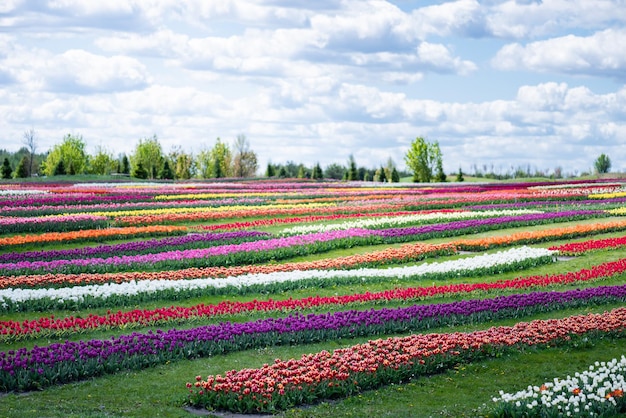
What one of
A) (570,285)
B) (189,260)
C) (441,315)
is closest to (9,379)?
(441,315)

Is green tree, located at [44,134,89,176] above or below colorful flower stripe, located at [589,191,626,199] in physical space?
above


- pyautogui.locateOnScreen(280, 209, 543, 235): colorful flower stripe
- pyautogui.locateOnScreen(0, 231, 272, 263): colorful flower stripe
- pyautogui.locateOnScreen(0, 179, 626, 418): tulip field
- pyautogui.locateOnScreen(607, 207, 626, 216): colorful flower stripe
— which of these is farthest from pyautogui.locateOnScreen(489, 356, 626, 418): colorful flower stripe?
pyautogui.locateOnScreen(607, 207, 626, 216): colorful flower stripe

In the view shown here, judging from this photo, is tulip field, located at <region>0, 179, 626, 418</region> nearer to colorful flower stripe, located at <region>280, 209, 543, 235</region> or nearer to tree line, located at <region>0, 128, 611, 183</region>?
colorful flower stripe, located at <region>280, 209, 543, 235</region>

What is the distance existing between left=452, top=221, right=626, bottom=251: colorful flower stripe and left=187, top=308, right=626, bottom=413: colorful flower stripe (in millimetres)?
11665

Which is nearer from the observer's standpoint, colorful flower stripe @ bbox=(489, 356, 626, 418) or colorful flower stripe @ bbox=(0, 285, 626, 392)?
colorful flower stripe @ bbox=(489, 356, 626, 418)

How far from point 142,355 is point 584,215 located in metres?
25.5

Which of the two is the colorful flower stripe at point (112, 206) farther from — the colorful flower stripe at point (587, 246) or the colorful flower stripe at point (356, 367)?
the colorful flower stripe at point (356, 367)

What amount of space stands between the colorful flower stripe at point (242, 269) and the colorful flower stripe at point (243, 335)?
5910 mm

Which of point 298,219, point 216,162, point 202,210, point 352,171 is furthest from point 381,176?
point 298,219

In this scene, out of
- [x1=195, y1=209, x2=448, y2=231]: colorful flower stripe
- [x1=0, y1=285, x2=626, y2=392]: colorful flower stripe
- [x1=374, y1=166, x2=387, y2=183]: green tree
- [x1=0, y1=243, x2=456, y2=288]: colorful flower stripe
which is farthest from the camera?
[x1=374, y1=166, x2=387, y2=183]: green tree

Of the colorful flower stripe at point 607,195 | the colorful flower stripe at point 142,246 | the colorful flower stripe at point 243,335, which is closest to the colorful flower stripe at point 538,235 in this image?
the colorful flower stripe at point 142,246

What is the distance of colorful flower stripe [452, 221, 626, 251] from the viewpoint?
A: 88.6ft

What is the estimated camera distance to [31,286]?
66.7 feet

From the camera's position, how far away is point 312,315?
1596 centimetres
